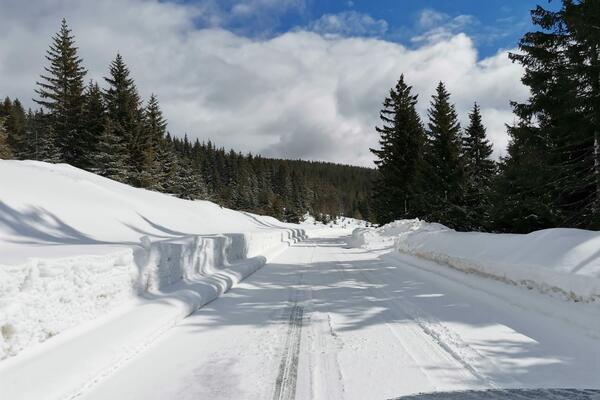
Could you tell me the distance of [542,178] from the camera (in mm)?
16172

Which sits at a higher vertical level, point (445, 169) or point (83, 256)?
point (445, 169)

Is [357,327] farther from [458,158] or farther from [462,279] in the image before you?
[458,158]

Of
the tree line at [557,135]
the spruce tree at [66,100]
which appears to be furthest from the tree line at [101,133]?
the tree line at [557,135]

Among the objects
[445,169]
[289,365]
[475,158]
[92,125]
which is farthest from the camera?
[92,125]

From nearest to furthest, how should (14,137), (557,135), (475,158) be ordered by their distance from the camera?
(557,135) → (475,158) → (14,137)

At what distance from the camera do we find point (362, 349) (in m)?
5.37

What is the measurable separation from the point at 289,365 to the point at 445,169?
30509 mm

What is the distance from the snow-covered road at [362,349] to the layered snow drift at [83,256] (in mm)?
1044

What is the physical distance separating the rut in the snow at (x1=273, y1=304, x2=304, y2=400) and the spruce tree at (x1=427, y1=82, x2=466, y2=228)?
88.1ft

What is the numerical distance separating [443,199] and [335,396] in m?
28.8

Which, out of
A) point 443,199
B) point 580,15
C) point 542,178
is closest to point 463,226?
point 443,199

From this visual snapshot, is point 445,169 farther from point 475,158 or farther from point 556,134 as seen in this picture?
point 556,134

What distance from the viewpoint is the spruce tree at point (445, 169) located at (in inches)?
1266

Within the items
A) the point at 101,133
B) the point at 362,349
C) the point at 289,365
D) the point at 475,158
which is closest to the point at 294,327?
the point at 362,349
